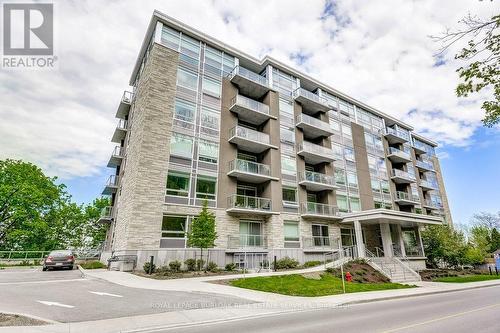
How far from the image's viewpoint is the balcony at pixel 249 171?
74.2 ft

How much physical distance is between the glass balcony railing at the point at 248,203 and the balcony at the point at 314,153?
7.03 meters

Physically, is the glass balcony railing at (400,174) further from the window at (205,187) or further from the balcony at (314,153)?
the window at (205,187)

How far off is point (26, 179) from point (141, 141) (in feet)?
84.5

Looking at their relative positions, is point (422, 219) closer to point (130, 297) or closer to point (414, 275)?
point (414, 275)

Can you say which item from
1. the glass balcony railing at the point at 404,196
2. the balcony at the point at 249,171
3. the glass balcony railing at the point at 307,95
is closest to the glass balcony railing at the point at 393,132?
the glass balcony railing at the point at 404,196

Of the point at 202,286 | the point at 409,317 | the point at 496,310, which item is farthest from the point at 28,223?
the point at 496,310

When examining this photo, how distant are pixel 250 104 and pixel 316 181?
10.4 meters

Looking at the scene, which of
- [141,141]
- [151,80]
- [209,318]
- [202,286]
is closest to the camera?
[209,318]

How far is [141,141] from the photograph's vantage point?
1959 centimetres

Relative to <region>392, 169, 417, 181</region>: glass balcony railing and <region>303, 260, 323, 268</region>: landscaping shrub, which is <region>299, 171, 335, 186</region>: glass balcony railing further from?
<region>392, 169, 417, 181</region>: glass balcony railing

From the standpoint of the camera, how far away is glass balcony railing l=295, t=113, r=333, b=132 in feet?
94.1

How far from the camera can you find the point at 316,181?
27594mm

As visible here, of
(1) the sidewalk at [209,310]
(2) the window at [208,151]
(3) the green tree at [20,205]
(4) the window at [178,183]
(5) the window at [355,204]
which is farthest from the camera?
(3) the green tree at [20,205]

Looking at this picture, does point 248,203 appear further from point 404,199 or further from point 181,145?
point 404,199
